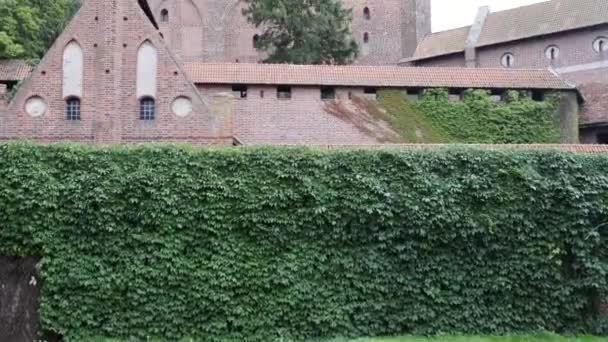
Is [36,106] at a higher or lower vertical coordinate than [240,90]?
lower

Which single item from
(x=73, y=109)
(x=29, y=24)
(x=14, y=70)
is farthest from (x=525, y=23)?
(x=29, y=24)

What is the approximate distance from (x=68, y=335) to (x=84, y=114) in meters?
8.18

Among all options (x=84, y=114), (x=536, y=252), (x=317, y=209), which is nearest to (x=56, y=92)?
(x=84, y=114)

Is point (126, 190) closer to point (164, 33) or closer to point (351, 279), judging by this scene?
point (351, 279)

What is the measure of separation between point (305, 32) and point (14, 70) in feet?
42.9

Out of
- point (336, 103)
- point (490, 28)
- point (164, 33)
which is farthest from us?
point (164, 33)

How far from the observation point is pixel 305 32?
32812 millimetres

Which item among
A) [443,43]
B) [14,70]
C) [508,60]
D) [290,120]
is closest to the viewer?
[290,120]

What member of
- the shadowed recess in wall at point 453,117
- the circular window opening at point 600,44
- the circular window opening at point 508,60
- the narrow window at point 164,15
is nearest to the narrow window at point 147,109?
the shadowed recess in wall at point 453,117

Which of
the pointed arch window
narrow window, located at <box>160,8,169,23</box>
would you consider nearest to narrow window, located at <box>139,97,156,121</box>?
the pointed arch window

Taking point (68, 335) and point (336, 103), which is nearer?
point (68, 335)

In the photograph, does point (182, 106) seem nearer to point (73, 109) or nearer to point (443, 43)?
point (73, 109)

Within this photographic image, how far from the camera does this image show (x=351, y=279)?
44.0 ft

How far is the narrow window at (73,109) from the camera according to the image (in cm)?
1920
